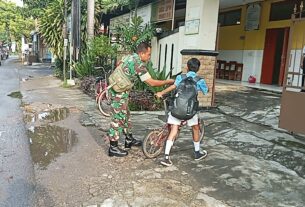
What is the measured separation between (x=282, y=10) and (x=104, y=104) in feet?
25.6

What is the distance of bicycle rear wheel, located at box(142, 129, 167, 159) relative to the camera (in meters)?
5.13

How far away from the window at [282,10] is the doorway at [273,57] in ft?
1.59

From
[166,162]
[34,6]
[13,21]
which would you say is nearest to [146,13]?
[166,162]

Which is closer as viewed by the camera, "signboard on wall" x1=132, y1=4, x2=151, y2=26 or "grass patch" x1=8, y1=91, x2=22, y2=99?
"grass patch" x1=8, y1=91, x2=22, y2=99

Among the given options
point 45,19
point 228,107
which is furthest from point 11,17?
point 228,107

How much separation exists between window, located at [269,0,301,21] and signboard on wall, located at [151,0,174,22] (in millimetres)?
4157

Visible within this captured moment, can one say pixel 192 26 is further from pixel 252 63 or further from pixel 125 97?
pixel 252 63

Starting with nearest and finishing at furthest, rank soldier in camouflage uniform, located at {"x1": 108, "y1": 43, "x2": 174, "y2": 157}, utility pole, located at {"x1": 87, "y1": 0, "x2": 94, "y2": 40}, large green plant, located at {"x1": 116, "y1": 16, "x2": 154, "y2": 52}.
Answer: soldier in camouflage uniform, located at {"x1": 108, "y1": 43, "x2": 174, "y2": 157}, large green plant, located at {"x1": 116, "y1": 16, "x2": 154, "y2": 52}, utility pole, located at {"x1": 87, "y1": 0, "x2": 94, "y2": 40}

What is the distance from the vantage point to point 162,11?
12.6 metres

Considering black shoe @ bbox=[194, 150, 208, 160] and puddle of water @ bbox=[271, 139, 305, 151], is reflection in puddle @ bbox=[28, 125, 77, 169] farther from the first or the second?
puddle of water @ bbox=[271, 139, 305, 151]

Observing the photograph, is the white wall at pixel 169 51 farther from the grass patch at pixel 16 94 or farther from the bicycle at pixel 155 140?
the bicycle at pixel 155 140

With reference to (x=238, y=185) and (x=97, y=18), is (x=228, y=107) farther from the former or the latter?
(x=97, y=18)

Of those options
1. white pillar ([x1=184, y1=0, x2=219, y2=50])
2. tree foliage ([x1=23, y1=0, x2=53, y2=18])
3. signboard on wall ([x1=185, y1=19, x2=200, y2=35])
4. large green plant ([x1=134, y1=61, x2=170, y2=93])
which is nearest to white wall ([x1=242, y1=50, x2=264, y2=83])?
signboard on wall ([x1=185, y1=19, x2=200, y2=35])

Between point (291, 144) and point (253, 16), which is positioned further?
point (253, 16)
